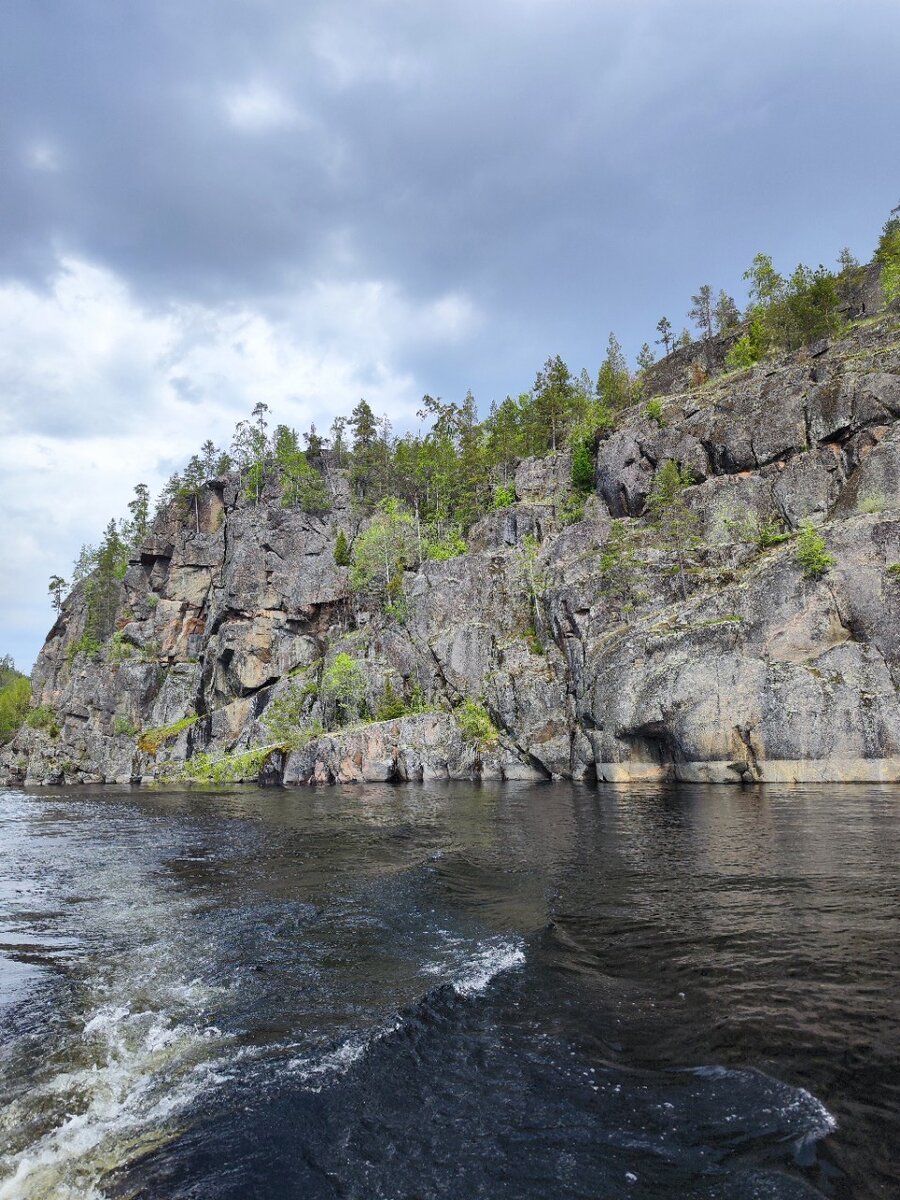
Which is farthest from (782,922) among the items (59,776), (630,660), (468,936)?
(59,776)

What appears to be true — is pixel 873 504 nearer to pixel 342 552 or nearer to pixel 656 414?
pixel 656 414

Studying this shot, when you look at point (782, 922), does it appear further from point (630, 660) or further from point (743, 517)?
point (743, 517)

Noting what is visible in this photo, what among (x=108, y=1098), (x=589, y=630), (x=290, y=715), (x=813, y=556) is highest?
(x=813, y=556)

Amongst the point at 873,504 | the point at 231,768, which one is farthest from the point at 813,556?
the point at 231,768

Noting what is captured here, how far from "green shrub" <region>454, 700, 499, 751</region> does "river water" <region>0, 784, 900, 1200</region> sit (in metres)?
38.0

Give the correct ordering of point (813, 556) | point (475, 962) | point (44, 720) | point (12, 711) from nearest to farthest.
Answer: point (475, 962), point (813, 556), point (44, 720), point (12, 711)

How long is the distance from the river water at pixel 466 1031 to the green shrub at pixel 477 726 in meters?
38.0

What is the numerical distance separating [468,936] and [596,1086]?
5711 millimetres

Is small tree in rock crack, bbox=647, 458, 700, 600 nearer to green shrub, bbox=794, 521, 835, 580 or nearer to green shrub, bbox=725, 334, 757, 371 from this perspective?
green shrub, bbox=794, 521, 835, 580

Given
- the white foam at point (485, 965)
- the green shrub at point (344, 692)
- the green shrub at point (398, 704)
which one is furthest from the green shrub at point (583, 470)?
the white foam at point (485, 965)

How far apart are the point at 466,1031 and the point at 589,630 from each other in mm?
46731

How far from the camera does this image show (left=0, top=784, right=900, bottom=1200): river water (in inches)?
212

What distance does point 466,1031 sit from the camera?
314 inches

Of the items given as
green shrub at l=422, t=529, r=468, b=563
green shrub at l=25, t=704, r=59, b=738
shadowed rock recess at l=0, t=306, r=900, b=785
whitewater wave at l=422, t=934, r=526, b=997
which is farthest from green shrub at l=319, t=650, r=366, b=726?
green shrub at l=25, t=704, r=59, b=738
